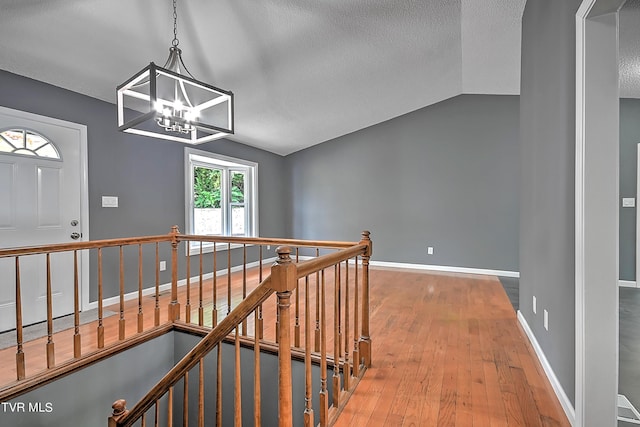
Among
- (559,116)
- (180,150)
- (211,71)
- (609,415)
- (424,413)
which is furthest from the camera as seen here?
(180,150)

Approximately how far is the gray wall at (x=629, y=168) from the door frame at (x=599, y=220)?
12.5 ft

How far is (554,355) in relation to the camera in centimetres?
201

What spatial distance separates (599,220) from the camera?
151 cm

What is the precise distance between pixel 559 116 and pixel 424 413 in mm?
1882

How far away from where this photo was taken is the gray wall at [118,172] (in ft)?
10.2

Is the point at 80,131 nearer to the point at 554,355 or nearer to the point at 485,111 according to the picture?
the point at 554,355

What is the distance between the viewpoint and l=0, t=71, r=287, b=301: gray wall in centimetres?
311

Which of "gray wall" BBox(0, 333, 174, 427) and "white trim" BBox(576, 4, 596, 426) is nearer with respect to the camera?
"white trim" BBox(576, 4, 596, 426)

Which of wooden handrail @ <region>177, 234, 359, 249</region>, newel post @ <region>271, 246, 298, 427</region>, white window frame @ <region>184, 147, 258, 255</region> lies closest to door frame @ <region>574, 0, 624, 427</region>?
wooden handrail @ <region>177, 234, 359, 249</region>

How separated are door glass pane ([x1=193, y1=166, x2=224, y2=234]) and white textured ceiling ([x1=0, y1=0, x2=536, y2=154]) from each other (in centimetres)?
113

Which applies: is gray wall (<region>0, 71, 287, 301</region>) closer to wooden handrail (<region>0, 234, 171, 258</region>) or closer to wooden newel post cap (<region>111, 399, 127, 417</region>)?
wooden handrail (<region>0, 234, 171, 258</region>)

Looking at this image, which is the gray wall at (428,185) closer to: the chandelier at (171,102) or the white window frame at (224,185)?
the white window frame at (224,185)

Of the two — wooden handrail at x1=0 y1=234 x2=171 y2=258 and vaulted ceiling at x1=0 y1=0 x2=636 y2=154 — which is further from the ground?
vaulted ceiling at x1=0 y1=0 x2=636 y2=154

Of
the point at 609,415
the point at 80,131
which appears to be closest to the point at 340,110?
the point at 80,131
